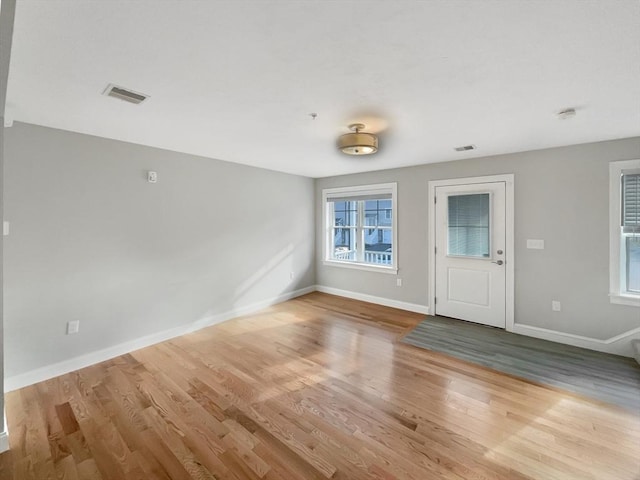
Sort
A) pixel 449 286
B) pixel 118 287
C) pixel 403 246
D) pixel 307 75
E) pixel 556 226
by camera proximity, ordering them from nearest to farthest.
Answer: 1. pixel 307 75
2. pixel 118 287
3. pixel 556 226
4. pixel 449 286
5. pixel 403 246

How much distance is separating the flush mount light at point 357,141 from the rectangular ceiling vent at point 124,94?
1678 millimetres

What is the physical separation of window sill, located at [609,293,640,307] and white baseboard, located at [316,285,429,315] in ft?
6.87

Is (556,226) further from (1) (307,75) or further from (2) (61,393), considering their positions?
(2) (61,393)

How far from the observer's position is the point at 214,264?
3990 mm

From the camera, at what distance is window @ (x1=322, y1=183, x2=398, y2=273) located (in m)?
4.88

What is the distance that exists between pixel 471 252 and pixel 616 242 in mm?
1452

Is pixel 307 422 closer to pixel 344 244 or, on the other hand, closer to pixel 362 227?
pixel 362 227

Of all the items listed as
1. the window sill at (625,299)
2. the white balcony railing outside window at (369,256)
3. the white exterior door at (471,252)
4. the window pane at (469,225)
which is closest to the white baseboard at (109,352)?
the white balcony railing outside window at (369,256)

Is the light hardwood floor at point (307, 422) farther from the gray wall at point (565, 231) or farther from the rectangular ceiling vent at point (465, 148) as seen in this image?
the rectangular ceiling vent at point (465, 148)

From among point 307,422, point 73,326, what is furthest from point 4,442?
point 307,422

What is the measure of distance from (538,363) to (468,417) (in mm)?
1417

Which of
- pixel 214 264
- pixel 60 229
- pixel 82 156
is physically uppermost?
pixel 82 156

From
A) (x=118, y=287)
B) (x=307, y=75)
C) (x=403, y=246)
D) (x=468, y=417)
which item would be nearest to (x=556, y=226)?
(x=403, y=246)

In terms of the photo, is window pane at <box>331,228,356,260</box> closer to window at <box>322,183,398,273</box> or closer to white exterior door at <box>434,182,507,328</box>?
window at <box>322,183,398,273</box>
